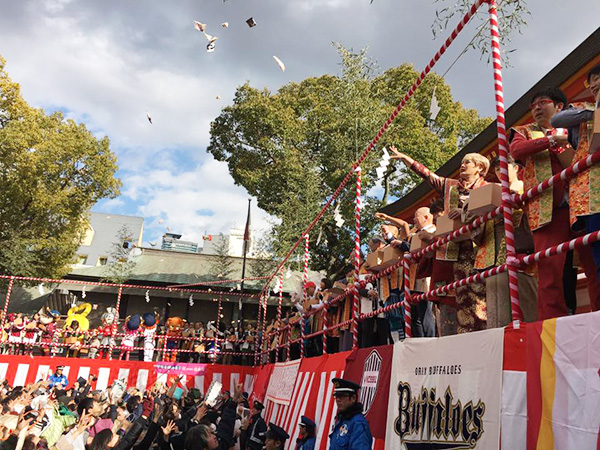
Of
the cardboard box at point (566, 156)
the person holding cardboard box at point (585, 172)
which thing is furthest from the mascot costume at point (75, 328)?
the person holding cardboard box at point (585, 172)

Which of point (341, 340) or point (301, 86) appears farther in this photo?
point (301, 86)

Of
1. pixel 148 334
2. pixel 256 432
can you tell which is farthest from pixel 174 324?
pixel 256 432

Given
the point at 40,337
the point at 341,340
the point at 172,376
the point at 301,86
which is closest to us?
Result: the point at 341,340

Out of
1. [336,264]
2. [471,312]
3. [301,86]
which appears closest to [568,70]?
[471,312]

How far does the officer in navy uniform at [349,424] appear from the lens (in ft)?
13.3

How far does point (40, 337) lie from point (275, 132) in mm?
12746

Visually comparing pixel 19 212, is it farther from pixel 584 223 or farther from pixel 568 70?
pixel 584 223

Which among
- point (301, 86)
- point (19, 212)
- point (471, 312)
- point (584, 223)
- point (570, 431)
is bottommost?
point (570, 431)

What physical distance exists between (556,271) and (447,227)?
107 cm

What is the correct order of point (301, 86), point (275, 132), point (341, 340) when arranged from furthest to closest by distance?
point (301, 86), point (275, 132), point (341, 340)

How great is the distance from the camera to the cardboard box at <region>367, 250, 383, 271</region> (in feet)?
18.2

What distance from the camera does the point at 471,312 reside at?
422cm

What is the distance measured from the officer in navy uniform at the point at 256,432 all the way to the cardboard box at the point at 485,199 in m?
5.68

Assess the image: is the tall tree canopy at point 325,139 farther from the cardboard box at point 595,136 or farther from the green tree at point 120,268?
the cardboard box at point 595,136
